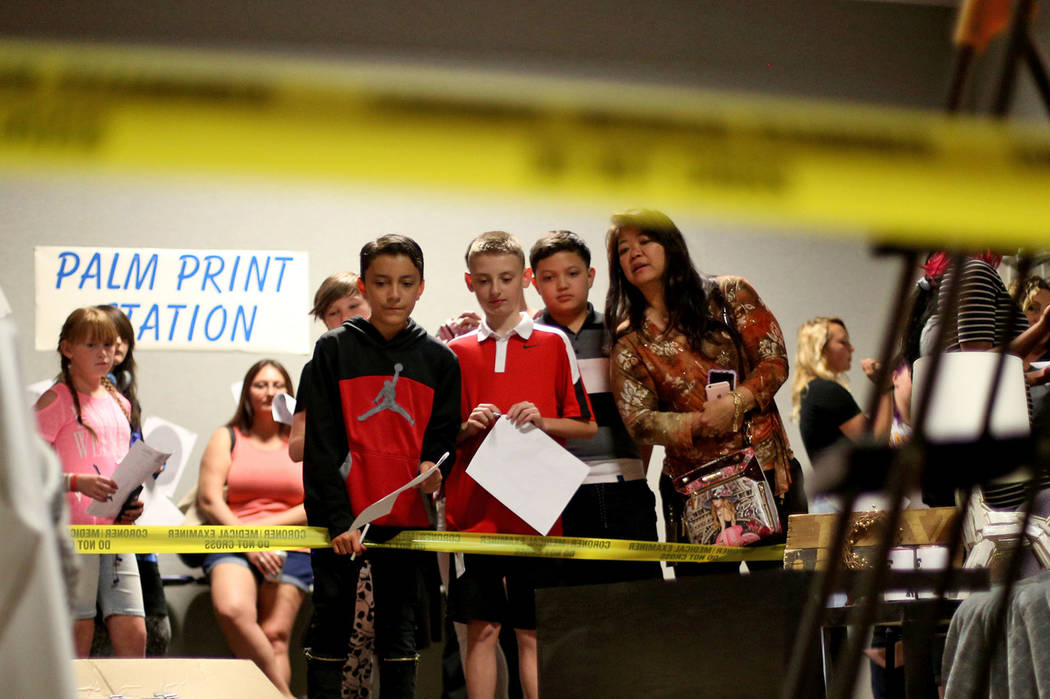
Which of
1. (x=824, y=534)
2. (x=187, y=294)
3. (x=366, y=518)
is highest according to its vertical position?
(x=187, y=294)

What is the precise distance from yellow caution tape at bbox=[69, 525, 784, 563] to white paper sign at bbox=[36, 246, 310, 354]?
203 cm

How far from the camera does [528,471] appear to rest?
11.7 ft

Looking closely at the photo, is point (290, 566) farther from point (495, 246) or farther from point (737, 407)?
point (737, 407)

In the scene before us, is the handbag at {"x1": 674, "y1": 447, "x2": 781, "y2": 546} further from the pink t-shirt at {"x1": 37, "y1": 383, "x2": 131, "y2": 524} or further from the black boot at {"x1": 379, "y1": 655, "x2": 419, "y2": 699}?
the pink t-shirt at {"x1": 37, "y1": 383, "x2": 131, "y2": 524}

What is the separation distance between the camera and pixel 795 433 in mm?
6395

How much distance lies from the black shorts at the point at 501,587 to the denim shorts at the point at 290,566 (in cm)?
141

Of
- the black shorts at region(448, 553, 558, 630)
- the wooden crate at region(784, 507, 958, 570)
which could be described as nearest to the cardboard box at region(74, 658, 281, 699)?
the black shorts at region(448, 553, 558, 630)

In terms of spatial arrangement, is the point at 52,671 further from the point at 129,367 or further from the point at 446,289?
the point at 446,289

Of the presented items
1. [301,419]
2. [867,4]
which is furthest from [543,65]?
[301,419]

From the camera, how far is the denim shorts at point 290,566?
4.80 metres

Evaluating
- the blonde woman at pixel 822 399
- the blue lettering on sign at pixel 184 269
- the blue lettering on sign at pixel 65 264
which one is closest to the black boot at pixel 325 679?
the blonde woman at pixel 822 399

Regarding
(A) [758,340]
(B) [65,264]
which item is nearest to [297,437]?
(A) [758,340]

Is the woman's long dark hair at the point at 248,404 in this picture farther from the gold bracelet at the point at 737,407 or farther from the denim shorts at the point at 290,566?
the gold bracelet at the point at 737,407

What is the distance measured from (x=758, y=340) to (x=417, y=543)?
54.1 inches
